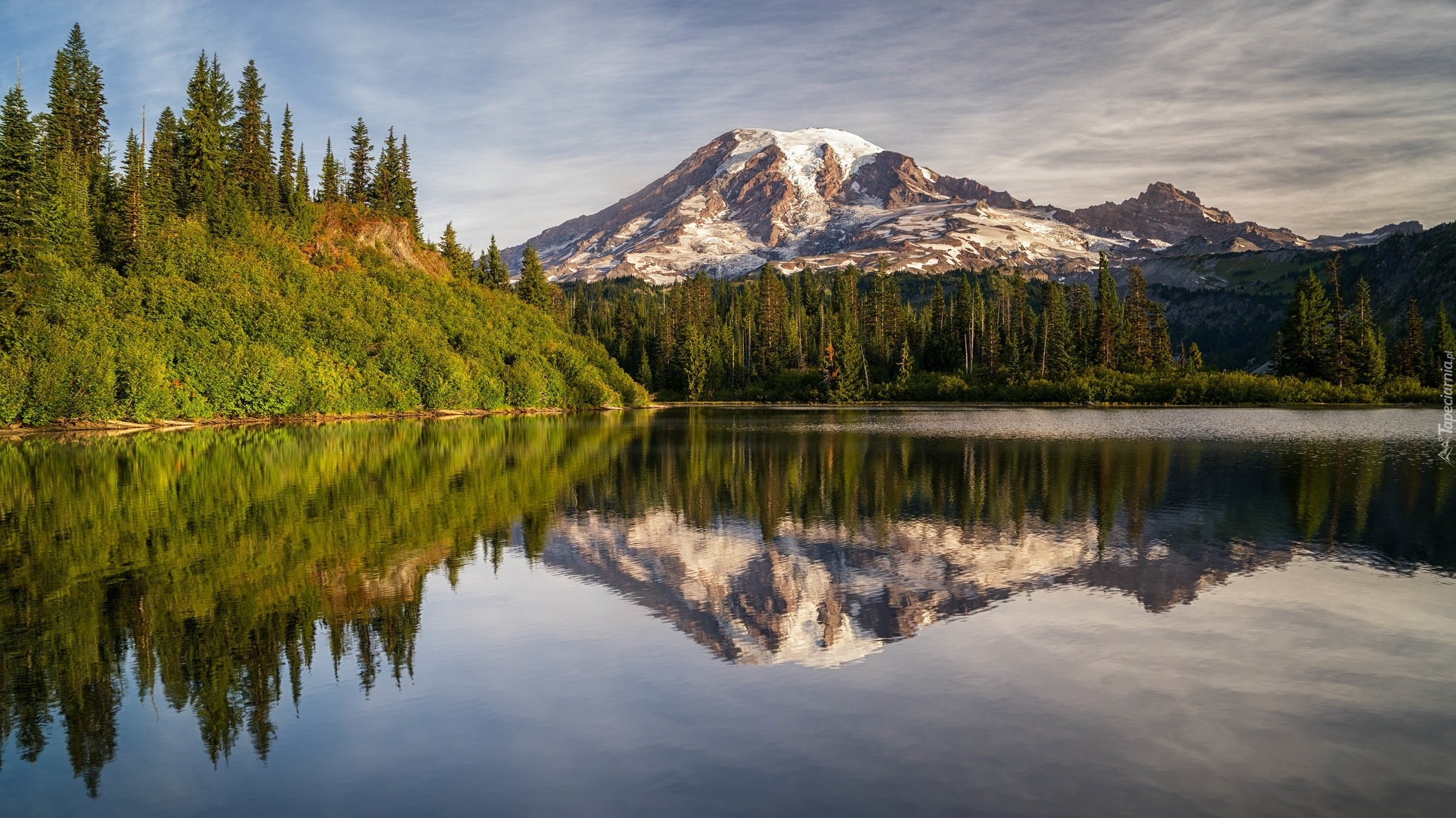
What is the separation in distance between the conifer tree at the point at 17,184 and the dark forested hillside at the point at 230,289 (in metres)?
0.18

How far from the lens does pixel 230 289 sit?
315ft

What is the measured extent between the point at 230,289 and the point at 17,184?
2006 centimetres

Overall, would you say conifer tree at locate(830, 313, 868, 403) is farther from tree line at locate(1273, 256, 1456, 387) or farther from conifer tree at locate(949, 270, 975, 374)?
tree line at locate(1273, 256, 1456, 387)

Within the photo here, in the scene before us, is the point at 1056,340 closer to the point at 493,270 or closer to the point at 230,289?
the point at 493,270

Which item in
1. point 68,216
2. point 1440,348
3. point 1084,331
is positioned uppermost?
point 68,216

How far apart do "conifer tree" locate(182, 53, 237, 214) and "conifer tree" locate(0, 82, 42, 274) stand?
21655 millimetres

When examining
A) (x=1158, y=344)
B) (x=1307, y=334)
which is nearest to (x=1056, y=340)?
(x=1158, y=344)

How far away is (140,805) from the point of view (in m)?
10.4

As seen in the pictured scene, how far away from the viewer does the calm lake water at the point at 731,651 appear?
10.8m

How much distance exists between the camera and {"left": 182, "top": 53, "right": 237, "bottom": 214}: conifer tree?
10619cm

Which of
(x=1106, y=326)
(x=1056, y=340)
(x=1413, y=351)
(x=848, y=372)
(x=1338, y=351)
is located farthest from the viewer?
(x=848, y=372)

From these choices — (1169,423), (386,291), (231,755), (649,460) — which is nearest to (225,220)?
(386,291)

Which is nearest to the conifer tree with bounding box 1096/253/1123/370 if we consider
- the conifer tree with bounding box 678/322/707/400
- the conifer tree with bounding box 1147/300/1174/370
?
the conifer tree with bounding box 1147/300/1174/370

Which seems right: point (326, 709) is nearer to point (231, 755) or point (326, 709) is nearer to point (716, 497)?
point (231, 755)
